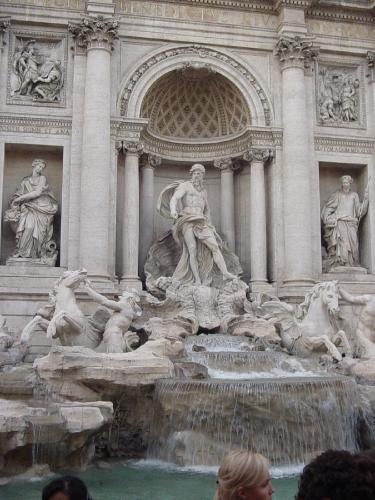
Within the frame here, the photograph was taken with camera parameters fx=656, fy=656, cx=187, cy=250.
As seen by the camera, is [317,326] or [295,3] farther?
[295,3]

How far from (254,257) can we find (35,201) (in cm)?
618

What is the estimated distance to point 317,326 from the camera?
14820 millimetres

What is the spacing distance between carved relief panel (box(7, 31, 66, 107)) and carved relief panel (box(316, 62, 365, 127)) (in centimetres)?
762

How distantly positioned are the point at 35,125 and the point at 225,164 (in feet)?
18.7

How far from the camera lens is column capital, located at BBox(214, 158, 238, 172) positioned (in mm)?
19719

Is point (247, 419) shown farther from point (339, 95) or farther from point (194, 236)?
point (339, 95)

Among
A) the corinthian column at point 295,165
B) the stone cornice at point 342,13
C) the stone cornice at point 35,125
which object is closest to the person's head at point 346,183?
the corinthian column at point 295,165

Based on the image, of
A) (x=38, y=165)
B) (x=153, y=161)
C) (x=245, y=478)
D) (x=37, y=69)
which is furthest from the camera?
(x=153, y=161)

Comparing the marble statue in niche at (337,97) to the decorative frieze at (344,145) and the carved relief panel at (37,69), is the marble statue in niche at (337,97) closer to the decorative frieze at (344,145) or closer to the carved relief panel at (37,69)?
the decorative frieze at (344,145)

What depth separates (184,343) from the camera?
48.2ft

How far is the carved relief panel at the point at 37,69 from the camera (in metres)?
17.7

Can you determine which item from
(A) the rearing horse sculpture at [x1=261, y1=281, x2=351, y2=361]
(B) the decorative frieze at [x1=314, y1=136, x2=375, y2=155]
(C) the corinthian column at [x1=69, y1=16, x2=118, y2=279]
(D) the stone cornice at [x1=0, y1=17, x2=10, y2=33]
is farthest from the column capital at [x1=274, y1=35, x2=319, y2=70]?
(D) the stone cornice at [x1=0, y1=17, x2=10, y2=33]

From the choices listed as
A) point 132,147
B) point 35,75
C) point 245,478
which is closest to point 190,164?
point 132,147

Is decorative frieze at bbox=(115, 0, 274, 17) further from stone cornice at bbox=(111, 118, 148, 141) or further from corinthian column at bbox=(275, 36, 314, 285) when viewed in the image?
stone cornice at bbox=(111, 118, 148, 141)
